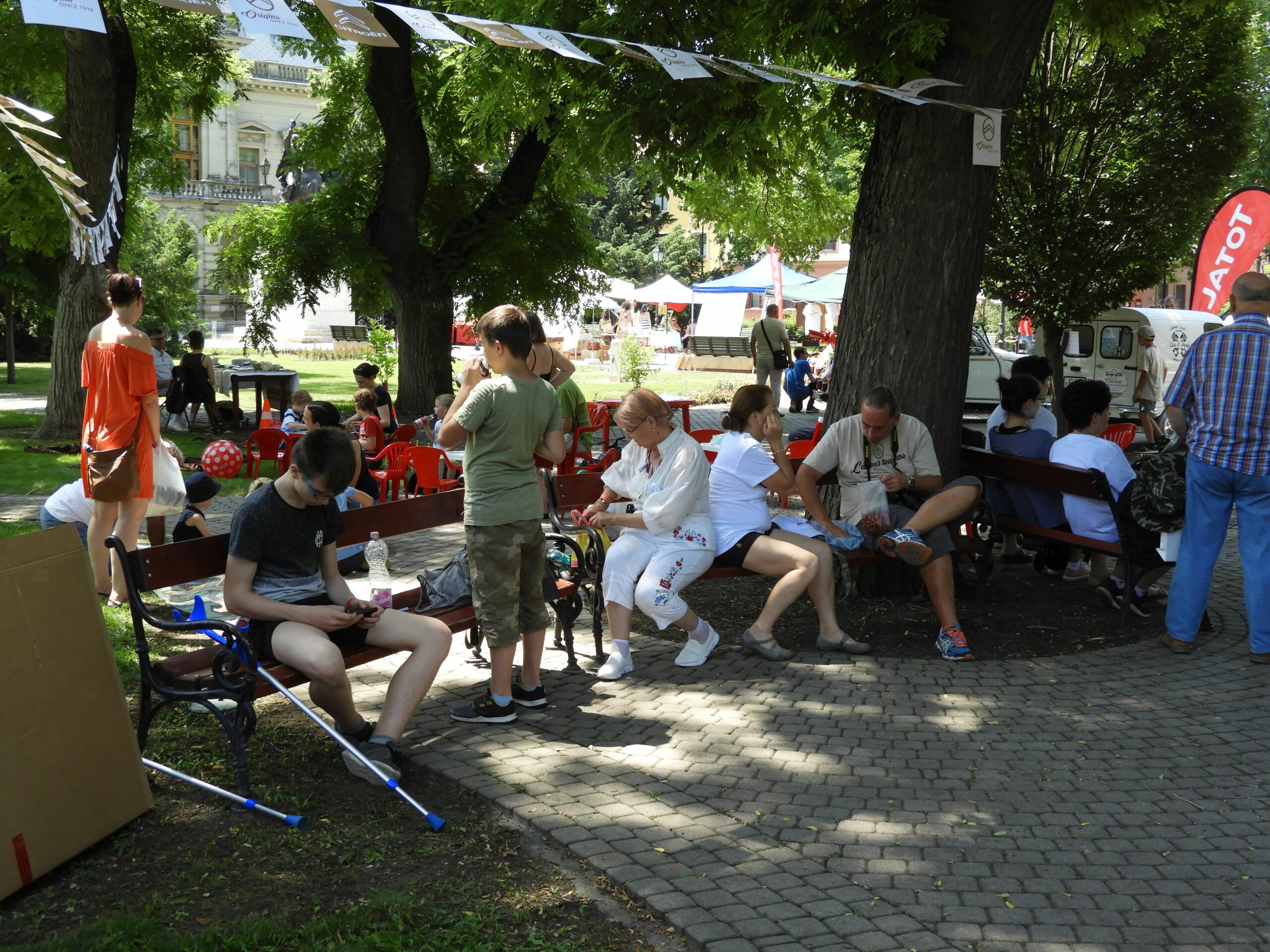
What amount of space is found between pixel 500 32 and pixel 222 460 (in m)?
7.10

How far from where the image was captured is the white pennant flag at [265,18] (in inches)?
187

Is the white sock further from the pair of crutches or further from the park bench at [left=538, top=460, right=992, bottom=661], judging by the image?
the pair of crutches

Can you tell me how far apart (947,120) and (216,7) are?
13.2 feet

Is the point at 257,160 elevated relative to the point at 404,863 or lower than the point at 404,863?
elevated

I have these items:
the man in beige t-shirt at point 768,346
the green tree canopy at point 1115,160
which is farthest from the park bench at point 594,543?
the man in beige t-shirt at point 768,346

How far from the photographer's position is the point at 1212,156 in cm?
1389

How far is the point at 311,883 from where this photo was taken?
144 inches

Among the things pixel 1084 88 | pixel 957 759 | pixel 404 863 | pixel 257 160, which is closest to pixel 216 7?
pixel 404 863

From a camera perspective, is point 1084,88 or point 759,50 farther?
point 1084,88

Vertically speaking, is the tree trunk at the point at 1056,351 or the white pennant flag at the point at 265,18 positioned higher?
the white pennant flag at the point at 265,18

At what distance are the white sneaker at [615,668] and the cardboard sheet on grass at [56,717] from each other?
2349mm

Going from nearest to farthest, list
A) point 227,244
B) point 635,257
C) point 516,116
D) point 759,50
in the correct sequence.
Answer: point 759,50 < point 516,116 < point 227,244 < point 635,257

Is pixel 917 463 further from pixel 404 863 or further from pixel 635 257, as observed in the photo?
pixel 635 257

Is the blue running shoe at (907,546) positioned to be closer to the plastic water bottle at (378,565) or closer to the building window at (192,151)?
the plastic water bottle at (378,565)
